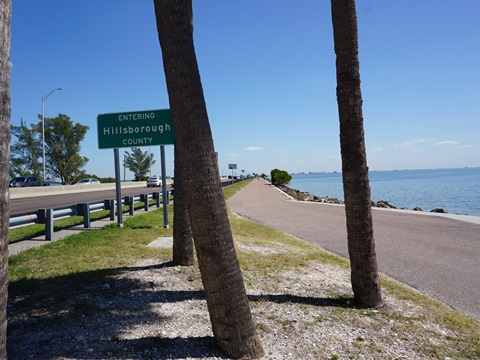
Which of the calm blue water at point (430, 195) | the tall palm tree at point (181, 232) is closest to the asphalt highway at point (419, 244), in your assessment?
the tall palm tree at point (181, 232)

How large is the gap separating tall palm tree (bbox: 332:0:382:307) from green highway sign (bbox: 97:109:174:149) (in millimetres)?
6492

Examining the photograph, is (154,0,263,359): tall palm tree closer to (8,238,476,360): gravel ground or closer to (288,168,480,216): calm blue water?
(8,238,476,360): gravel ground

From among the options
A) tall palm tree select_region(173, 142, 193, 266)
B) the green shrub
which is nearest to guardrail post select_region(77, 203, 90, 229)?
tall palm tree select_region(173, 142, 193, 266)

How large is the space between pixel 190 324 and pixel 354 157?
2793 mm

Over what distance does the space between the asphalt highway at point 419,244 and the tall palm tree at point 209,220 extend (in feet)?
12.1

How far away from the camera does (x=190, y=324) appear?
13.0 ft

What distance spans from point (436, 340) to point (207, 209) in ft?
9.47

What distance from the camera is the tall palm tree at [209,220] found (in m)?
3.29

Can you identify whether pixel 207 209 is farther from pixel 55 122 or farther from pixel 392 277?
pixel 55 122

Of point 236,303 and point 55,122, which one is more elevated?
point 55,122

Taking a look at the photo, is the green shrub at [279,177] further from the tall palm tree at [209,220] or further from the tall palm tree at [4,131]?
the tall palm tree at [4,131]

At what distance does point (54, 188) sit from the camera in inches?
1474

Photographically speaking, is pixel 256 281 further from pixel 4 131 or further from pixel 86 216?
pixel 86 216

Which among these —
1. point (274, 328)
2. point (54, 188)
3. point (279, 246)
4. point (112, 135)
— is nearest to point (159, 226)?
point (112, 135)
